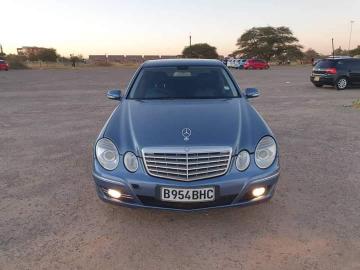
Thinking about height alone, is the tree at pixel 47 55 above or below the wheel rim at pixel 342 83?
above

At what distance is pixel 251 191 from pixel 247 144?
1.47 ft

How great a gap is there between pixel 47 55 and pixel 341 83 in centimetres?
9583

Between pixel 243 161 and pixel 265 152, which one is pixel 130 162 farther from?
pixel 265 152

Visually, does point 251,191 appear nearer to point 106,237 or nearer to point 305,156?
point 106,237

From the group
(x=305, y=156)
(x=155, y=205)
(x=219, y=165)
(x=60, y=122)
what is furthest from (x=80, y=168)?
(x=60, y=122)

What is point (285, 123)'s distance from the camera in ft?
28.9

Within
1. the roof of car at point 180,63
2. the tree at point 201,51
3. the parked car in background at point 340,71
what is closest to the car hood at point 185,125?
the roof of car at point 180,63

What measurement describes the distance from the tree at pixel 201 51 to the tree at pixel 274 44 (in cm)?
1176

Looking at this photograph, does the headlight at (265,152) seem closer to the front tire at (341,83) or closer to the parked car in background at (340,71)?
the parked car in background at (340,71)

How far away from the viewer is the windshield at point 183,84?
4.88 m

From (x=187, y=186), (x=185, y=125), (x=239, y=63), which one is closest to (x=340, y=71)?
(x=185, y=125)

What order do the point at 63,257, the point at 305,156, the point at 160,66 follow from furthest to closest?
1. the point at 305,156
2. the point at 160,66
3. the point at 63,257

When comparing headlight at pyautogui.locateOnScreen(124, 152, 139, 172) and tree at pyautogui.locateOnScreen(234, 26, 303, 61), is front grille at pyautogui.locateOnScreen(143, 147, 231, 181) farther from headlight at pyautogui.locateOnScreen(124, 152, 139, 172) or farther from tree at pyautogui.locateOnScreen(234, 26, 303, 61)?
tree at pyautogui.locateOnScreen(234, 26, 303, 61)

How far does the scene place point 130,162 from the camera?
3.45m
